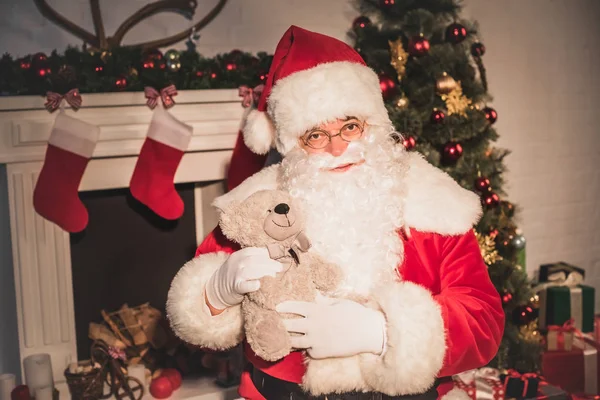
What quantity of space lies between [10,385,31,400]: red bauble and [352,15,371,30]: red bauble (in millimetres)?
1828

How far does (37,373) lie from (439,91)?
179 cm

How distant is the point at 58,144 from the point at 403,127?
1.25 m

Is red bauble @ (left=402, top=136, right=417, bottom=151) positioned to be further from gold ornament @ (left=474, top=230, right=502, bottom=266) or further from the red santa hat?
the red santa hat

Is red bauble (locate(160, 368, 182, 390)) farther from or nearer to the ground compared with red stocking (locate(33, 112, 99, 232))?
nearer to the ground

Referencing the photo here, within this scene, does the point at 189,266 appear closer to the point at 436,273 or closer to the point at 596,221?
the point at 436,273

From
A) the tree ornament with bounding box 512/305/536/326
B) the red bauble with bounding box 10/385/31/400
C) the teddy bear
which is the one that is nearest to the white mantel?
the red bauble with bounding box 10/385/31/400

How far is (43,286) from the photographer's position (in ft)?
8.70

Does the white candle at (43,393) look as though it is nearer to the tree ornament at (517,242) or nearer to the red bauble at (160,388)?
the red bauble at (160,388)

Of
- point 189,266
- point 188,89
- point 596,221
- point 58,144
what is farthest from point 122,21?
point 596,221

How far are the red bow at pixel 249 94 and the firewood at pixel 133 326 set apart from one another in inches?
36.5

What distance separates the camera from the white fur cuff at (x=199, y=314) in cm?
190

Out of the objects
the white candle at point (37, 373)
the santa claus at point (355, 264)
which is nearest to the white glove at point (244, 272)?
the santa claus at point (355, 264)

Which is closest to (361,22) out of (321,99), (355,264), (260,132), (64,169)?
(260,132)

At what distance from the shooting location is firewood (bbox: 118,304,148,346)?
2.80 meters
